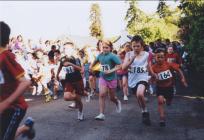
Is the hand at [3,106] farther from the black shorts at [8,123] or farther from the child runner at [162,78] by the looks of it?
the child runner at [162,78]

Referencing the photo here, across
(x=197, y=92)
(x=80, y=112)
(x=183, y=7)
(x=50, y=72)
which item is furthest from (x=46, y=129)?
(x=183, y=7)

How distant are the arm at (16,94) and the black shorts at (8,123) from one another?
1.42 ft

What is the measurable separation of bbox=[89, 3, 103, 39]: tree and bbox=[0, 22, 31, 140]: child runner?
105 metres

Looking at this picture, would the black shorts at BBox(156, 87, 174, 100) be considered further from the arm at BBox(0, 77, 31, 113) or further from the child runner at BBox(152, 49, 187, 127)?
the arm at BBox(0, 77, 31, 113)

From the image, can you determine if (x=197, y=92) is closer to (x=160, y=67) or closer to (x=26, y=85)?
(x=160, y=67)

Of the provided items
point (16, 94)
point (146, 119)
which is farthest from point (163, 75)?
point (16, 94)

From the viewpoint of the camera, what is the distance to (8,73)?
17.6 feet

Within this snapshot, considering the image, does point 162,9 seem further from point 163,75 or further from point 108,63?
point 163,75

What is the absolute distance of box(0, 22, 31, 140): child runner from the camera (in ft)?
16.9

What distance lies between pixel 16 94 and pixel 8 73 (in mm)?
345

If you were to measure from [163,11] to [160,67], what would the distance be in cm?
8362

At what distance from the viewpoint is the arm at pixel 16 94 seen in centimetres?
500

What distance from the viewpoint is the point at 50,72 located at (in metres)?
16.5

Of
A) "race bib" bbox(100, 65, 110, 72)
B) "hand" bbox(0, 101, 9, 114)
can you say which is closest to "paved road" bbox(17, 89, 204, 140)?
"race bib" bbox(100, 65, 110, 72)
